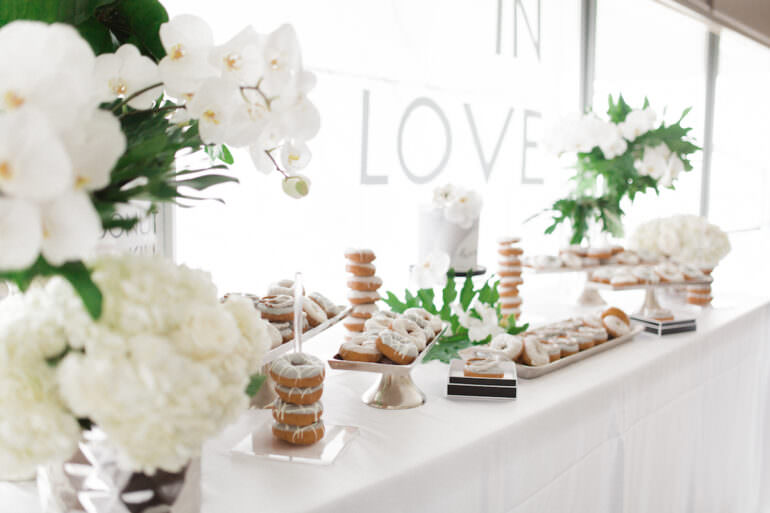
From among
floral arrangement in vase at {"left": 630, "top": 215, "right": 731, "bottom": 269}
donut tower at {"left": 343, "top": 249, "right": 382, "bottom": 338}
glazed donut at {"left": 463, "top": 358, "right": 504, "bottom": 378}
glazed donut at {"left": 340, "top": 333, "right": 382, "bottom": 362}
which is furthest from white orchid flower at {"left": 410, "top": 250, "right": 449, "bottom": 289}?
floral arrangement in vase at {"left": 630, "top": 215, "right": 731, "bottom": 269}

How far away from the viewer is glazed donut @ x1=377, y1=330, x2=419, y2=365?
99 cm

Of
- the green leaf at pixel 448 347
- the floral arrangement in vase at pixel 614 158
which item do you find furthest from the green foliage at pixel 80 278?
the floral arrangement in vase at pixel 614 158

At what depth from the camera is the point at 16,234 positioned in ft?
1.29

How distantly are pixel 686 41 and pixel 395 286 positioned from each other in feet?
9.65

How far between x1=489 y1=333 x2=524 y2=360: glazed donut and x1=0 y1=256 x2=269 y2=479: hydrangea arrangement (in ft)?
2.70

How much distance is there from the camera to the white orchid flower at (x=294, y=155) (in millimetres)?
667

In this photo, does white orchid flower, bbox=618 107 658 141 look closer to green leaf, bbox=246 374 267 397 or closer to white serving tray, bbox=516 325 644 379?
white serving tray, bbox=516 325 644 379

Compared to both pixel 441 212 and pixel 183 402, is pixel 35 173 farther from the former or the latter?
pixel 441 212

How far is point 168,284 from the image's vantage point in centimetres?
51

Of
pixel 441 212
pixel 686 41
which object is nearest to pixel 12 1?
pixel 441 212

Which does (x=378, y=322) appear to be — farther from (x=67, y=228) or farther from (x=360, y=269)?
(x=67, y=228)

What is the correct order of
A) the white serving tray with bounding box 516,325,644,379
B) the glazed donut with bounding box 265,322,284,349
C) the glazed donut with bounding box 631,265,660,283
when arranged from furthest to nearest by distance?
the glazed donut with bounding box 631,265,660,283, the white serving tray with bounding box 516,325,644,379, the glazed donut with bounding box 265,322,284,349

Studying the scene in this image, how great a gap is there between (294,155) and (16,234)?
1.04 ft

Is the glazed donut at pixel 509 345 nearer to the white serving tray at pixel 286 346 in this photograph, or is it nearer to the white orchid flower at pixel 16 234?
the white serving tray at pixel 286 346
